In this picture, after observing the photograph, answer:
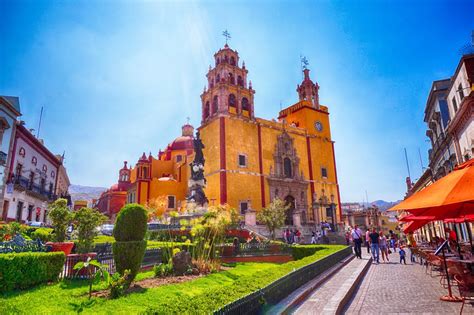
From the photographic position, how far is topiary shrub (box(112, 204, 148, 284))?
7414 mm

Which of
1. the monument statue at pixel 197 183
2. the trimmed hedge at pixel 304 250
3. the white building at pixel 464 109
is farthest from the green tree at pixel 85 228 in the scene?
the white building at pixel 464 109

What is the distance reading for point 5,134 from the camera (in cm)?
2003

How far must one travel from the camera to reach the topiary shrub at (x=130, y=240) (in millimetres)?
7414

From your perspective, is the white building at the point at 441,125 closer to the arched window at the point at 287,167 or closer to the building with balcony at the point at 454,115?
the building with balcony at the point at 454,115

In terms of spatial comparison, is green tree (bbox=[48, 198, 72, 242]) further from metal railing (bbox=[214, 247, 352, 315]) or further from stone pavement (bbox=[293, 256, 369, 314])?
stone pavement (bbox=[293, 256, 369, 314])

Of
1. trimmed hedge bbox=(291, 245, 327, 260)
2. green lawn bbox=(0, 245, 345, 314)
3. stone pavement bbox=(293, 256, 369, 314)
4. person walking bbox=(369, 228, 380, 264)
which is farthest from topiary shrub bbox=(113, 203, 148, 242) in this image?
person walking bbox=(369, 228, 380, 264)

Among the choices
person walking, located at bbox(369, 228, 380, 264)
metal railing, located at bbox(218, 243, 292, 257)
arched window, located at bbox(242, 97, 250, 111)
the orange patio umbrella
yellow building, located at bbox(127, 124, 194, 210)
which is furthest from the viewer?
yellow building, located at bbox(127, 124, 194, 210)

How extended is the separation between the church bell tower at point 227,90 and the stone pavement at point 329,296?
75.2ft

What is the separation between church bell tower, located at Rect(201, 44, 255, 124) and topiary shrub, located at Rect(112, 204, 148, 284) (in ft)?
74.1

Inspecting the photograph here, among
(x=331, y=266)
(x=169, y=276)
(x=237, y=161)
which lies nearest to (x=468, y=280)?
(x=331, y=266)

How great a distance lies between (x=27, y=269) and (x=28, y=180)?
20.4 metres

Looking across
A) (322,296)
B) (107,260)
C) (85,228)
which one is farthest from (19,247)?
(322,296)

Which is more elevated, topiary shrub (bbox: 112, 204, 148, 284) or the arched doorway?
the arched doorway

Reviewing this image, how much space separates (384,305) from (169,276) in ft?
19.3
